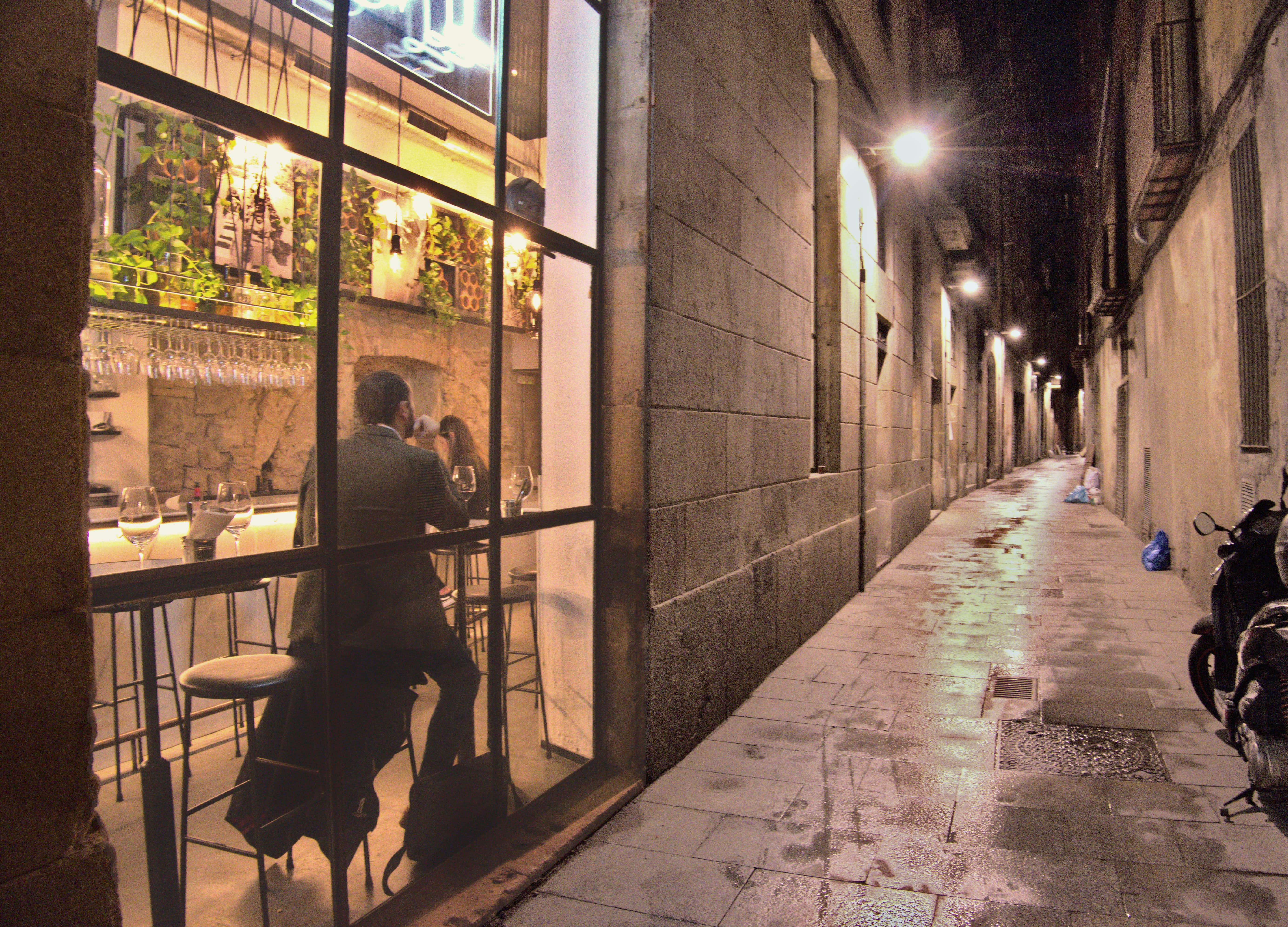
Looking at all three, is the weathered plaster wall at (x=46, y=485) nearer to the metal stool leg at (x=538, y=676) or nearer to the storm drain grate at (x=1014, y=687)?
the metal stool leg at (x=538, y=676)

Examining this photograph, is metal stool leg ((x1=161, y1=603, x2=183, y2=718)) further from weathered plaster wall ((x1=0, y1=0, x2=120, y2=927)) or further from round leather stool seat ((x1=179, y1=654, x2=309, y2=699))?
weathered plaster wall ((x1=0, y1=0, x2=120, y2=927))

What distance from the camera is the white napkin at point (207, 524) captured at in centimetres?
206

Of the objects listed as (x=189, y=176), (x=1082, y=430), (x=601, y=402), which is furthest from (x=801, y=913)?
(x=1082, y=430)

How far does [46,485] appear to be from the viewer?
143 cm

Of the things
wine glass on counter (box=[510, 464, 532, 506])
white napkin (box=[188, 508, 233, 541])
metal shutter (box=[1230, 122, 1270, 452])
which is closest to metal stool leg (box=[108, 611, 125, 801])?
white napkin (box=[188, 508, 233, 541])

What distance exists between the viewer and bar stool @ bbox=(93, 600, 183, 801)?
2.00 m

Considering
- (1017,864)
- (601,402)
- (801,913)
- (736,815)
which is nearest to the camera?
(801,913)

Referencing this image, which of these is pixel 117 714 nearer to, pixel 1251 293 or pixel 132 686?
pixel 132 686

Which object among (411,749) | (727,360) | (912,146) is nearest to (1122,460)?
A: (912,146)

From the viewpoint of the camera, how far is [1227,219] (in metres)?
6.22

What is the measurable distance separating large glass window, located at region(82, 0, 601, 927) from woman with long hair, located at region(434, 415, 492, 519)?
0.04ft

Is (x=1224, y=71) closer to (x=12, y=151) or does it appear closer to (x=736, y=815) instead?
(x=736, y=815)

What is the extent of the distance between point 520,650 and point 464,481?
769 mm

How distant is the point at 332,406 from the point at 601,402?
1.57 meters
